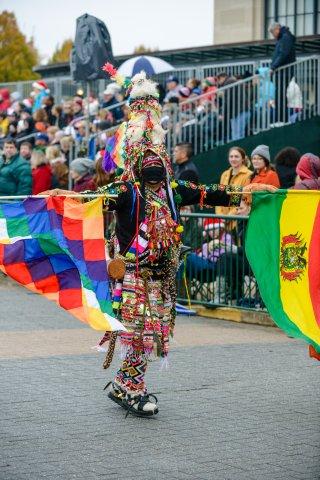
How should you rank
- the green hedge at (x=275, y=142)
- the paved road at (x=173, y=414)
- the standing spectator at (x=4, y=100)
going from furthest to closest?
the standing spectator at (x=4, y=100) → the green hedge at (x=275, y=142) → the paved road at (x=173, y=414)

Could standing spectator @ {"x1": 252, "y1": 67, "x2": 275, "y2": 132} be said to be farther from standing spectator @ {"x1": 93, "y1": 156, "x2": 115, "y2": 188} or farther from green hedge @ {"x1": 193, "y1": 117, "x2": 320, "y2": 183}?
standing spectator @ {"x1": 93, "y1": 156, "x2": 115, "y2": 188}

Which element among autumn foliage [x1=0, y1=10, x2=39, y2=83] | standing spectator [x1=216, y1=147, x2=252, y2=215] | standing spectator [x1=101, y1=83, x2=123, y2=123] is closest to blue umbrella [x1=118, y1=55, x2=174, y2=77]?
standing spectator [x1=101, y1=83, x2=123, y2=123]

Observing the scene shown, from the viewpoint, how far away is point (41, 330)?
39.7ft

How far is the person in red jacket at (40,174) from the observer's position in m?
17.0

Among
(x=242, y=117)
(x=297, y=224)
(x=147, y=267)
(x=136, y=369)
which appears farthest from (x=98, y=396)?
(x=242, y=117)

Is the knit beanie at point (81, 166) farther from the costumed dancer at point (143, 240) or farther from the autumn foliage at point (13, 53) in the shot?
the autumn foliage at point (13, 53)

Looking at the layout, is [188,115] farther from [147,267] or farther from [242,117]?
[147,267]

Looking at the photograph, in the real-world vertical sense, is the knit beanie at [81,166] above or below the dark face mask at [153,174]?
below

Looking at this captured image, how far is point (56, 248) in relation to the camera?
26.4 ft

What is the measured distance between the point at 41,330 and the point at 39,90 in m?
13.9

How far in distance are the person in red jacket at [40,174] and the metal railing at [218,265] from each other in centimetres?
364

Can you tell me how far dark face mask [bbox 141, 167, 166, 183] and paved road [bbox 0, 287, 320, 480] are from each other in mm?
1688

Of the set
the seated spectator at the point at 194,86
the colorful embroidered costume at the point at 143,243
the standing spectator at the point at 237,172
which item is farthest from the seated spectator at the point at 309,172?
the seated spectator at the point at 194,86

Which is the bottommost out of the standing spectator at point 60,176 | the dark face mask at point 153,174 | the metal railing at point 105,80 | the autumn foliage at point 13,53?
the standing spectator at point 60,176
